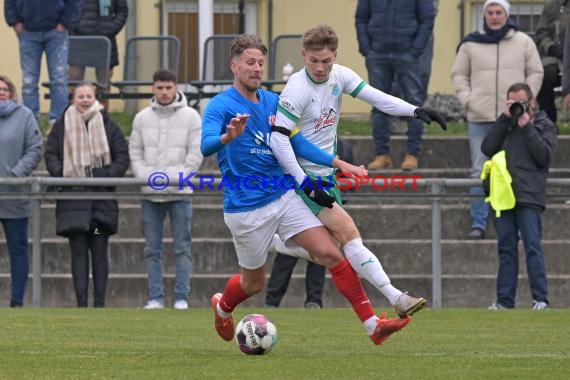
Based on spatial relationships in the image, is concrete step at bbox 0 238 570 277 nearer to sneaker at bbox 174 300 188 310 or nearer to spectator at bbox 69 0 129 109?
sneaker at bbox 174 300 188 310

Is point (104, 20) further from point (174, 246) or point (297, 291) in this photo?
point (174, 246)

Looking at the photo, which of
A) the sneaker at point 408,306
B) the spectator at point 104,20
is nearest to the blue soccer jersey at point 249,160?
the sneaker at point 408,306

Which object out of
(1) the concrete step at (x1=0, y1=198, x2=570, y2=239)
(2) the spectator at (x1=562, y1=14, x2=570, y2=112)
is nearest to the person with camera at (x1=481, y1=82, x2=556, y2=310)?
(2) the spectator at (x1=562, y1=14, x2=570, y2=112)

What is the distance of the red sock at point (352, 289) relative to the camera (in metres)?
9.98

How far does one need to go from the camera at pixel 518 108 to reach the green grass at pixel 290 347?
5.94ft

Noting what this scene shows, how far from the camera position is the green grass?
8805mm

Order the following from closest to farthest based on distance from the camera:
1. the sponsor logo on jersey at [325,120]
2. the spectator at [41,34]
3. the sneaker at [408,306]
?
the sneaker at [408,306] → the sponsor logo on jersey at [325,120] → the spectator at [41,34]

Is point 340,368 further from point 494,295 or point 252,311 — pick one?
point 494,295

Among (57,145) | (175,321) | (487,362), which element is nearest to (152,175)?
(57,145)

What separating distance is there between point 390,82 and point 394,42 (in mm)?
511

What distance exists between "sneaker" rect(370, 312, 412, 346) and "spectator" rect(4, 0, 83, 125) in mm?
8408

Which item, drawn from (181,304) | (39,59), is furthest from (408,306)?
(39,59)

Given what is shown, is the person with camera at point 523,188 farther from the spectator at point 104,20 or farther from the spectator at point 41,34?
the spectator at point 104,20

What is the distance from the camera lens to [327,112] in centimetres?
1024
